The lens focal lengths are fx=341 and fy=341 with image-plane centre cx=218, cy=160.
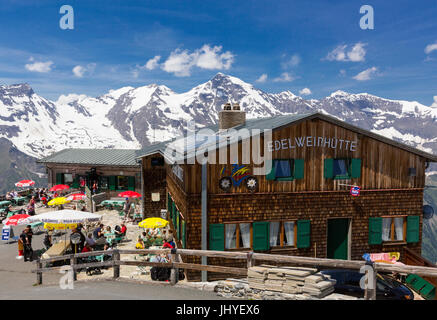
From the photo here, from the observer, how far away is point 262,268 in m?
9.46

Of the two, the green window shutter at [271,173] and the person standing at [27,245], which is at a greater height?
the green window shutter at [271,173]

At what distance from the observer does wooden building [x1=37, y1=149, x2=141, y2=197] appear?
31906 mm

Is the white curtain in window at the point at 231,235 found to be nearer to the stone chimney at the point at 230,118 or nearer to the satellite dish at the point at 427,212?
the stone chimney at the point at 230,118

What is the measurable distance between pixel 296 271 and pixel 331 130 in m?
8.95

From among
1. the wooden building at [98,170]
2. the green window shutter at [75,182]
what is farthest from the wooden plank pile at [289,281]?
the green window shutter at [75,182]

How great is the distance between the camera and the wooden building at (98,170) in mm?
31906

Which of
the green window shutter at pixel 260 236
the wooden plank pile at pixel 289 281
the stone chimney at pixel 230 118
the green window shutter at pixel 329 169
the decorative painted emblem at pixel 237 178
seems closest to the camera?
the wooden plank pile at pixel 289 281

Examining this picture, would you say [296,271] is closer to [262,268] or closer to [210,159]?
[262,268]

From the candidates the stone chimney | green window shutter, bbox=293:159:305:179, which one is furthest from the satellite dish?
the stone chimney

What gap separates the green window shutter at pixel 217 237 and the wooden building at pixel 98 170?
57.2ft

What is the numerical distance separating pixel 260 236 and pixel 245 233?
0.69 m

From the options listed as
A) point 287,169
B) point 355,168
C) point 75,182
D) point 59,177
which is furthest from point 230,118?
point 59,177

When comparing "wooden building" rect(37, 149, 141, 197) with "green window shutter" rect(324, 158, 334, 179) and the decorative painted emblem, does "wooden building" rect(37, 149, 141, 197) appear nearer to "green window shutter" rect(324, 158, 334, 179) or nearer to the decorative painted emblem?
the decorative painted emblem

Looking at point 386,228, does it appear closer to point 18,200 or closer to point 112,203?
point 112,203
